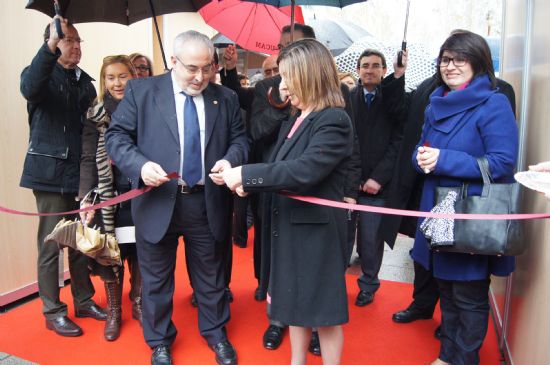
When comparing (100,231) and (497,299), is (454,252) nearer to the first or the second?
(497,299)

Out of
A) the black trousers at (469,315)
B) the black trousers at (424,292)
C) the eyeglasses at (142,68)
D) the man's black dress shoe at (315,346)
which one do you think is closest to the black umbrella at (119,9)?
the eyeglasses at (142,68)

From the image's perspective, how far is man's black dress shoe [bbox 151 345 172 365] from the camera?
2768 mm

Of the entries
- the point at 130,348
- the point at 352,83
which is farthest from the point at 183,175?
the point at 352,83

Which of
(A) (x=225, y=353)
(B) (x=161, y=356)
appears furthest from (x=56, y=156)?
(A) (x=225, y=353)

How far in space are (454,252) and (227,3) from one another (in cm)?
368

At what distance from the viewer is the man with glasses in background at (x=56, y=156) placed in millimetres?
3086

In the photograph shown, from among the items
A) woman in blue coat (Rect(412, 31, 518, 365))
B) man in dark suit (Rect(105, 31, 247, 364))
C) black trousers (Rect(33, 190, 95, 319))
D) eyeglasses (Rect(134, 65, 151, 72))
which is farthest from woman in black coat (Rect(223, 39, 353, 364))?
eyeglasses (Rect(134, 65, 151, 72))

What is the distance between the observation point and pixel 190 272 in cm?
297

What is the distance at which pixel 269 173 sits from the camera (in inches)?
79.2

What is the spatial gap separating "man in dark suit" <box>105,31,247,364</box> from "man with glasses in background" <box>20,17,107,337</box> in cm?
71

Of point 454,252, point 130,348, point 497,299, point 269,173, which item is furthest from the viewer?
point 497,299

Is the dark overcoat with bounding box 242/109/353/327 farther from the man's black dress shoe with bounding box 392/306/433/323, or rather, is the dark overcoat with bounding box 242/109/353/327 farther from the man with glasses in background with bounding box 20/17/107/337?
the man with glasses in background with bounding box 20/17/107/337

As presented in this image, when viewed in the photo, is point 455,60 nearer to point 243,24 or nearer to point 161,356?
point 161,356

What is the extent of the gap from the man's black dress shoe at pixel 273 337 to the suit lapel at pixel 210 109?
136 cm
